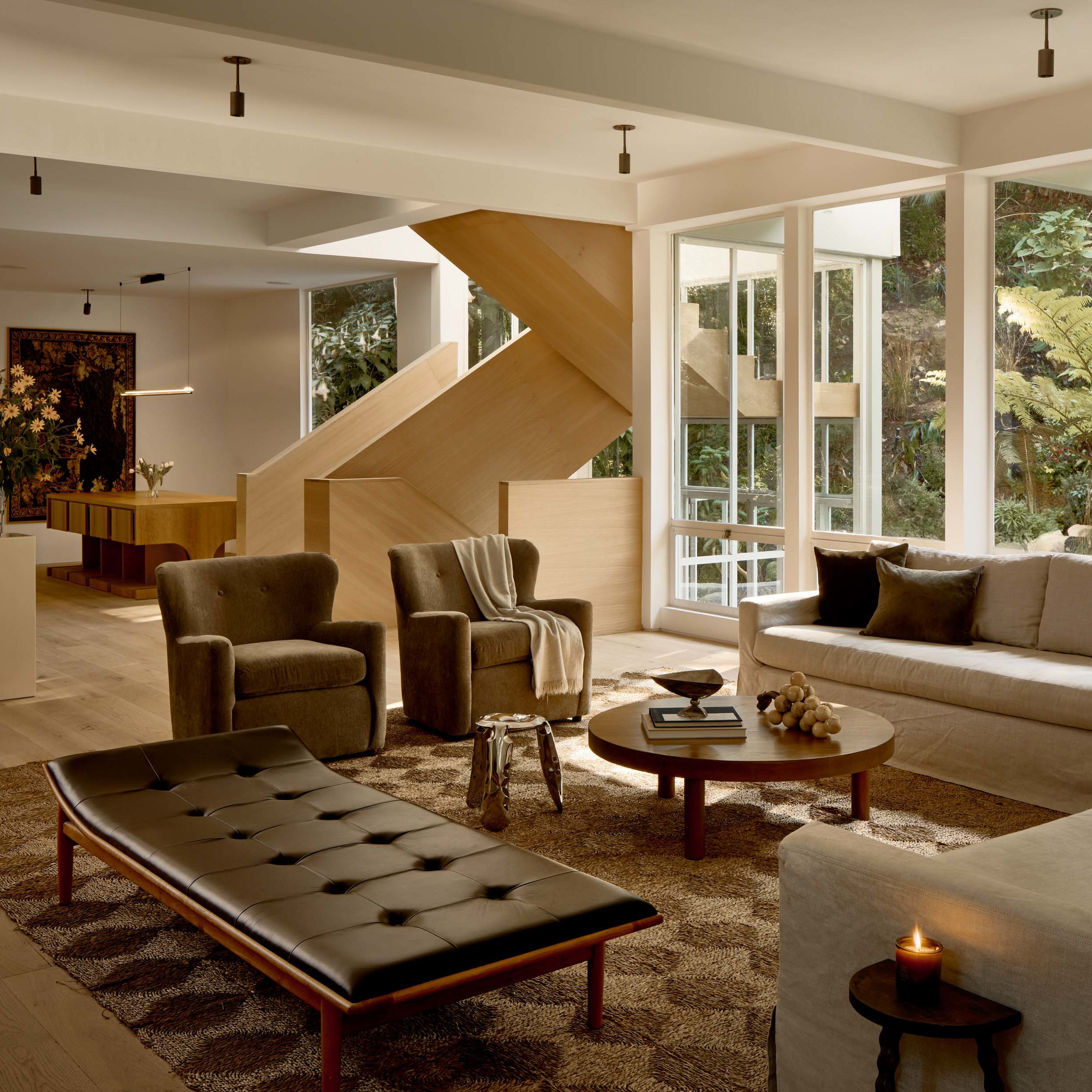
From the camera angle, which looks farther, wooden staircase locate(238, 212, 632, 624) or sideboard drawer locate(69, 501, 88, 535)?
sideboard drawer locate(69, 501, 88, 535)

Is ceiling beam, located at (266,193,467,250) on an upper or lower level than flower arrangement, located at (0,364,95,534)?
upper

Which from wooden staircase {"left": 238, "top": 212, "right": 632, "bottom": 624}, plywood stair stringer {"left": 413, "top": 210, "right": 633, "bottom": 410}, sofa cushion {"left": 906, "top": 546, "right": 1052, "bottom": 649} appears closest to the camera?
sofa cushion {"left": 906, "top": 546, "right": 1052, "bottom": 649}

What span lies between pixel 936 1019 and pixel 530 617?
3.93m

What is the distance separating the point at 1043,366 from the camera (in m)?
5.99

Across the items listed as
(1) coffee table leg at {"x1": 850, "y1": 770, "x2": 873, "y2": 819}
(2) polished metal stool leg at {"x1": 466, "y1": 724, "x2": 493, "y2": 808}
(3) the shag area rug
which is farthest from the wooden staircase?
(1) coffee table leg at {"x1": 850, "y1": 770, "x2": 873, "y2": 819}

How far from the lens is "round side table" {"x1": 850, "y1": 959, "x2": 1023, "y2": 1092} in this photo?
1791 mm

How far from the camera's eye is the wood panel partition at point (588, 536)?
7.75 meters

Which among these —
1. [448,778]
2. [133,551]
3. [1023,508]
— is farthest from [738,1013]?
[133,551]

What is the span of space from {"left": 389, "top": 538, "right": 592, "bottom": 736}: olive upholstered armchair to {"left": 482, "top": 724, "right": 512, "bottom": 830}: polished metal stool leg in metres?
1.15

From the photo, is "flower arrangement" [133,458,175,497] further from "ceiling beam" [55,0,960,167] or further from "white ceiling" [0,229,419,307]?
"ceiling beam" [55,0,960,167]

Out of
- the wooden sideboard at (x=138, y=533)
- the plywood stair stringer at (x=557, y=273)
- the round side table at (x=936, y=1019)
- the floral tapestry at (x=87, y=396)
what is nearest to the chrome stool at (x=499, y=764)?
the round side table at (x=936, y=1019)

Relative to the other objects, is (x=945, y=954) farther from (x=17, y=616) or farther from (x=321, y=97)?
(x=17, y=616)

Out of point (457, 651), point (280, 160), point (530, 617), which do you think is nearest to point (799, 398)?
point (530, 617)

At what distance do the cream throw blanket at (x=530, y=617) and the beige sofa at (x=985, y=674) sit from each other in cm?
81
